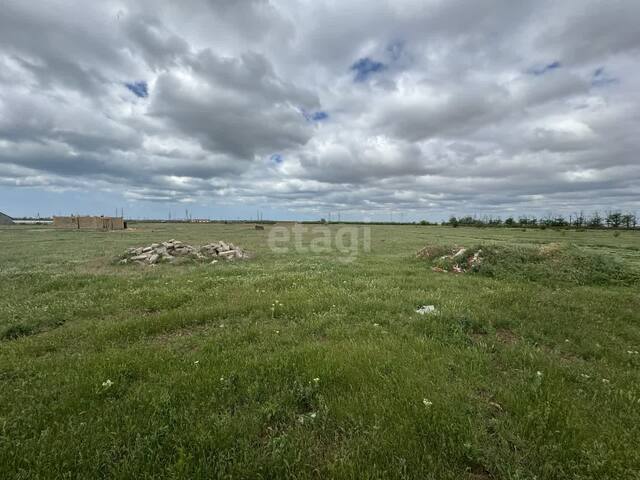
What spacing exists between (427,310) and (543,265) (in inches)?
424

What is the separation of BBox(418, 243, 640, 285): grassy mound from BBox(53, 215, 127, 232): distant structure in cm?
7698

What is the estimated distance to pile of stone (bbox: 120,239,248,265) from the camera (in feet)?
66.0

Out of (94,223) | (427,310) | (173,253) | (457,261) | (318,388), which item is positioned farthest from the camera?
(94,223)

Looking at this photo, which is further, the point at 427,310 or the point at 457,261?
the point at 457,261

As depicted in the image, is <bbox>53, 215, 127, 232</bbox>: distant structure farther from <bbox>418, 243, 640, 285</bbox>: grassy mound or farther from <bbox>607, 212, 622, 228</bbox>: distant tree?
<bbox>607, 212, 622, 228</bbox>: distant tree

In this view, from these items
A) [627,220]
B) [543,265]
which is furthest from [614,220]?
[543,265]

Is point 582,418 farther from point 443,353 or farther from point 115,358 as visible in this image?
point 115,358

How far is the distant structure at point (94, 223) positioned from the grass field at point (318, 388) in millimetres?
74087

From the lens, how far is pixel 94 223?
75438mm

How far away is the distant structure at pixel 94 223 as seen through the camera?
242 ft

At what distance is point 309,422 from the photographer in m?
4.31

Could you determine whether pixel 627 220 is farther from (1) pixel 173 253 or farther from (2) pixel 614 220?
(1) pixel 173 253

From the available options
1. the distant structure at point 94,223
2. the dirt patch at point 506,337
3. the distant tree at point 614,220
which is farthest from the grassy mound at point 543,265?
the distant tree at point 614,220

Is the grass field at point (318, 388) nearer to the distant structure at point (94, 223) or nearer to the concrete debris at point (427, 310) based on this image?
the concrete debris at point (427, 310)
